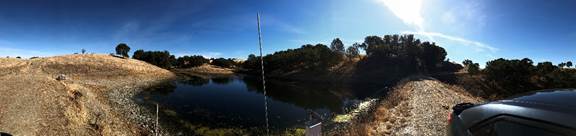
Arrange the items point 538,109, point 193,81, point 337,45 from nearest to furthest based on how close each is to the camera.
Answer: point 538,109
point 193,81
point 337,45

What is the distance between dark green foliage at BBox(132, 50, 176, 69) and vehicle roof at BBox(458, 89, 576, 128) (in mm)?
126257

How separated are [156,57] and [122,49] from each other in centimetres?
1665

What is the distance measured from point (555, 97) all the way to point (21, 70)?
79.9 meters

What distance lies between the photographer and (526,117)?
4.37 meters

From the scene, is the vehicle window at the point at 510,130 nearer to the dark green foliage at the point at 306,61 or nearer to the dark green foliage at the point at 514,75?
the dark green foliage at the point at 514,75

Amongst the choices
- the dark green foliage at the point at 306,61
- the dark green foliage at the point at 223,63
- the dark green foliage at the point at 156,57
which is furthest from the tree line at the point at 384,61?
the dark green foliage at the point at 156,57

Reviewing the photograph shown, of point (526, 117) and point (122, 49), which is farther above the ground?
point (122, 49)

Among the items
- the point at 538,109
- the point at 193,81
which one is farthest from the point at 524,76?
the point at 193,81

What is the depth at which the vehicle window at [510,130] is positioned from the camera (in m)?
4.06

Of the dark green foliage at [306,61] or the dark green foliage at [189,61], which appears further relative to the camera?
the dark green foliage at [189,61]

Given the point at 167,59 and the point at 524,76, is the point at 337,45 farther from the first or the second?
the point at 524,76

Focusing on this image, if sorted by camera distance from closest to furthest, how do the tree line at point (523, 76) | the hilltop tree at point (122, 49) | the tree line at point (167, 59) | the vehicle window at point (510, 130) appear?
1. the vehicle window at point (510, 130)
2. the tree line at point (523, 76)
3. the tree line at point (167, 59)
4. the hilltop tree at point (122, 49)

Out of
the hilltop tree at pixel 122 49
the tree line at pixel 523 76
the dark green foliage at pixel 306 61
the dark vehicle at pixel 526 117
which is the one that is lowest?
the tree line at pixel 523 76

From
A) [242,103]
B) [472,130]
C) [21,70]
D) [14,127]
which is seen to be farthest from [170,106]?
[21,70]
